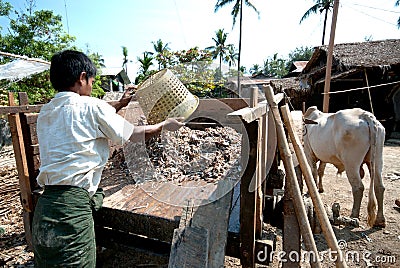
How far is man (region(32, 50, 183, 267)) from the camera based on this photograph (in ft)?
4.62

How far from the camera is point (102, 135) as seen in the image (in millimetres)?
1505

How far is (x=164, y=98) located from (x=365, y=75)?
30.3 feet

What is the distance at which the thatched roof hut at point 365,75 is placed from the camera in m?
9.32

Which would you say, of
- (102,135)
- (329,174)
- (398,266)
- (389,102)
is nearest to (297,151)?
(102,135)

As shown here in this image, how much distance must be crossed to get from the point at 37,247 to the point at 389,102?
12.5 m

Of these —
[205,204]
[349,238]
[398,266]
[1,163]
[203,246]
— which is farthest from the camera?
[1,163]

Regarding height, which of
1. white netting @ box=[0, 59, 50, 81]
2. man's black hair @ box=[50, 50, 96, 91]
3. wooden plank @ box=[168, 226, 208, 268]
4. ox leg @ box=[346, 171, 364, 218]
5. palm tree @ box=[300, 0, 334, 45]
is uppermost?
palm tree @ box=[300, 0, 334, 45]

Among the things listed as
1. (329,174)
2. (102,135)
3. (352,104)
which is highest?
(102,135)

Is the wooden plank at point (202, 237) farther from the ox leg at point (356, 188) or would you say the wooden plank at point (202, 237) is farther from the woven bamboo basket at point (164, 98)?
the ox leg at point (356, 188)

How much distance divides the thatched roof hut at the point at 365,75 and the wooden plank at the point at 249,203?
873 centimetres

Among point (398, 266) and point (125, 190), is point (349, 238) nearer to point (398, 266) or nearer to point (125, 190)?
point (398, 266)

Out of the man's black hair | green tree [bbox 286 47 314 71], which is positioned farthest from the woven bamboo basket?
green tree [bbox 286 47 314 71]

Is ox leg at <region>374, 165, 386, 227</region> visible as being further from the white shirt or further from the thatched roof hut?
the thatched roof hut

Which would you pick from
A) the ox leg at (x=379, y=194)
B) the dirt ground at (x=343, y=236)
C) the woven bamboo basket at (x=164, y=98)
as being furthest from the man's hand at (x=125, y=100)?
the ox leg at (x=379, y=194)
